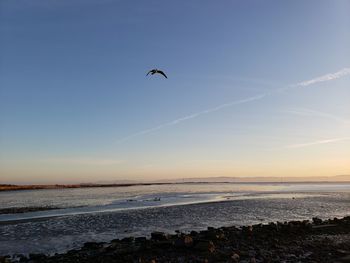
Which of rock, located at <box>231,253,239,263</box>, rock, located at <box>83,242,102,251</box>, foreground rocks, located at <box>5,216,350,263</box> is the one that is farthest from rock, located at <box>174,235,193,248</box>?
rock, located at <box>83,242,102,251</box>

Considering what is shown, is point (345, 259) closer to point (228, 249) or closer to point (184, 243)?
point (228, 249)

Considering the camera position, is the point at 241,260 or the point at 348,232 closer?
the point at 241,260

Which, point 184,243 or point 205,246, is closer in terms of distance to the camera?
point 205,246

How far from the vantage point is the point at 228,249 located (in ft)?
55.4

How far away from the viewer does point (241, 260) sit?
1502cm

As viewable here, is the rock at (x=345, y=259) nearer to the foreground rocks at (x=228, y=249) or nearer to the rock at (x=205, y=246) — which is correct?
the foreground rocks at (x=228, y=249)

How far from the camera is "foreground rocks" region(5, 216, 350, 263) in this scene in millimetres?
15312

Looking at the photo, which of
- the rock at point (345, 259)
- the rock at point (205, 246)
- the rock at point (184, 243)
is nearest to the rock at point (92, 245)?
the rock at point (184, 243)

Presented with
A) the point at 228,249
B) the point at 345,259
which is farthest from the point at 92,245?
the point at 345,259

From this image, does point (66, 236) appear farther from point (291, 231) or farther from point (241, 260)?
point (291, 231)

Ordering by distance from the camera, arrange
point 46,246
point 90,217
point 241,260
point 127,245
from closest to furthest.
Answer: point 241,260 → point 127,245 → point 46,246 → point 90,217

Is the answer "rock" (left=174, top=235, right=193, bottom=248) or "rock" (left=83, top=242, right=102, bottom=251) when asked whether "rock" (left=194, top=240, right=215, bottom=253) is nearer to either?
"rock" (left=174, top=235, right=193, bottom=248)

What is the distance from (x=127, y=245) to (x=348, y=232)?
14.1 metres

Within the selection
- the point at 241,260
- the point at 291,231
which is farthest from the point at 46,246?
the point at 291,231
